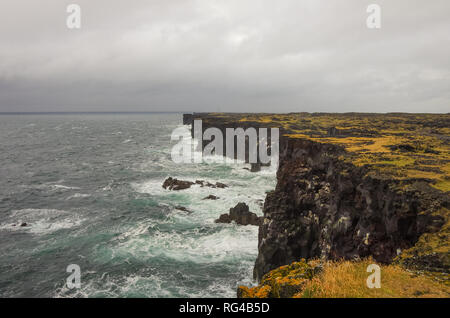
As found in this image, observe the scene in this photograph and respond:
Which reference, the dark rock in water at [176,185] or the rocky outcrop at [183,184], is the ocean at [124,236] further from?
the dark rock in water at [176,185]

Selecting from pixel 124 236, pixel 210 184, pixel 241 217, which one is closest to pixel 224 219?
pixel 241 217

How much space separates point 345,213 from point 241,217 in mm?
18138

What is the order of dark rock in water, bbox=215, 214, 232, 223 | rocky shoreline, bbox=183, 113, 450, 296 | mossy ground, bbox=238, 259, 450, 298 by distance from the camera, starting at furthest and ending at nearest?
dark rock in water, bbox=215, 214, 232, 223 < rocky shoreline, bbox=183, 113, 450, 296 < mossy ground, bbox=238, 259, 450, 298

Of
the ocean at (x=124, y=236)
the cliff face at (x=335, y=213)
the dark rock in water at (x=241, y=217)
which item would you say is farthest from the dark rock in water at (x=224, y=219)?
the cliff face at (x=335, y=213)

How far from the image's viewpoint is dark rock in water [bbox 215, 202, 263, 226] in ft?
120

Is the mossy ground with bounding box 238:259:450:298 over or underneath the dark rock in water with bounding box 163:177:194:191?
over

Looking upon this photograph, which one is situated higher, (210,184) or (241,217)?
(210,184)

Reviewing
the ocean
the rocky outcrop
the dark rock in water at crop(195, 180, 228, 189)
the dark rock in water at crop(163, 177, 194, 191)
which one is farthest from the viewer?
the dark rock in water at crop(195, 180, 228, 189)

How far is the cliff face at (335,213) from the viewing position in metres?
14.8

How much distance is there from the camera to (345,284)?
962 cm

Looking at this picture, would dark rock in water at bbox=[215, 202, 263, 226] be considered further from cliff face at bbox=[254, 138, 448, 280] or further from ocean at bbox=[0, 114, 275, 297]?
cliff face at bbox=[254, 138, 448, 280]

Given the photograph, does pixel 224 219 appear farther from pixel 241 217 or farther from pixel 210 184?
pixel 210 184

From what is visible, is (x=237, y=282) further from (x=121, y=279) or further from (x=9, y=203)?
(x=9, y=203)

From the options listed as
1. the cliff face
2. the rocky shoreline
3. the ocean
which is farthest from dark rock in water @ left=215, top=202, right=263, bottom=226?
the rocky shoreline
